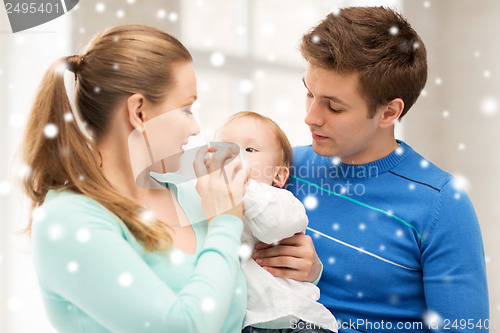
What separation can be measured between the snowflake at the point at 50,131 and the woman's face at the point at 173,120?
0.17 m

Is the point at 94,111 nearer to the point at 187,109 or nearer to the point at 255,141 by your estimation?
the point at 187,109

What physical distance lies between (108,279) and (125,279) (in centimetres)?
3

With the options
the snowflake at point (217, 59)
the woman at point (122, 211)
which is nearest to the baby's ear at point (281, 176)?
the woman at point (122, 211)

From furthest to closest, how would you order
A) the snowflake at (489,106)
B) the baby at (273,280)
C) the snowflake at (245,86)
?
the snowflake at (489,106)
the snowflake at (245,86)
the baby at (273,280)

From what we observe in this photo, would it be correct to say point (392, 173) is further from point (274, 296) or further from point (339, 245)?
point (274, 296)

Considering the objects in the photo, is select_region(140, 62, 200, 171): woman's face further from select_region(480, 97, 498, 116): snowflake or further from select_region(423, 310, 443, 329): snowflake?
select_region(480, 97, 498, 116): snowflake

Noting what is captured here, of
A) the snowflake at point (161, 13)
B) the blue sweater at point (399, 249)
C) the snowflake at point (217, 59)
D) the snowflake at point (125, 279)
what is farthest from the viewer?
the snowflake at point (217, 59)

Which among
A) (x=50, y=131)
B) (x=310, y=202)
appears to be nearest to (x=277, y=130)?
(x=310, y=202)

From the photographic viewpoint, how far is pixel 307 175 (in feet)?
4.68

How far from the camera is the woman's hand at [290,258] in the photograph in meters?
1.16

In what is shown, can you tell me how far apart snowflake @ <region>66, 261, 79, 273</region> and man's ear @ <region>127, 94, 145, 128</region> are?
0.30 metres

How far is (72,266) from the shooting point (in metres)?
0.85

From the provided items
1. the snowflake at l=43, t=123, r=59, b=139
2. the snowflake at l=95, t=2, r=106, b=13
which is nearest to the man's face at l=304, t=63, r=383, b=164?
the snowflake at l=43, t=123, r=59, b=139

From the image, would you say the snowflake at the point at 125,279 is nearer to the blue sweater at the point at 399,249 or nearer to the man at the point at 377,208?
the man at the point at 377,208
